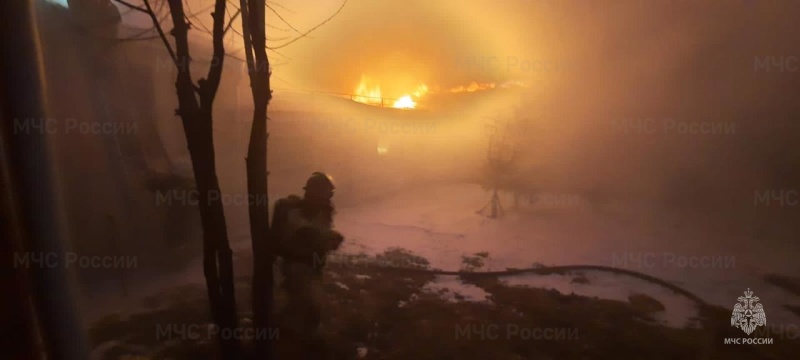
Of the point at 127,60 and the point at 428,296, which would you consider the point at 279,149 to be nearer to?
the point at 127,60

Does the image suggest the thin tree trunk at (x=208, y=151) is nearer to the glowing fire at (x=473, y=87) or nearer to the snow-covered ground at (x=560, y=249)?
the snow-covered ground at (x=560, y=249)

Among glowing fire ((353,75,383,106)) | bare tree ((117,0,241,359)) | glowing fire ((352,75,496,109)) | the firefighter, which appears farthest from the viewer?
glowing fire ((353,75,383,106))

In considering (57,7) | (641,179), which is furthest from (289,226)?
(641,179)

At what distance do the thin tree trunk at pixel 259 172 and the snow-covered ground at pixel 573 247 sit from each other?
3.44 meters

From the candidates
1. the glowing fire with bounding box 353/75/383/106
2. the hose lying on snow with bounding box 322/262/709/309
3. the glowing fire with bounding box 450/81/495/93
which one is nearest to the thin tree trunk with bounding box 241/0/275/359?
the hose lying on snow with bounding box 322/262/709/309

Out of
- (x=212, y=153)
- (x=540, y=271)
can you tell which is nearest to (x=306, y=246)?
(x=212, y=153)

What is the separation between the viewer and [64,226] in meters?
2.34

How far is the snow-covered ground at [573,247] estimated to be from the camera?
7.00 meters

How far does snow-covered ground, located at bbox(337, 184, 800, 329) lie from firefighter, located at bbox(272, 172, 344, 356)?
2.45 metres

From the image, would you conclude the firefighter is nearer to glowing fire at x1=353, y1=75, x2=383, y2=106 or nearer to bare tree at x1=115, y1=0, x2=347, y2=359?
bare tree at x1=115, y1=0, x2=347, y2=359

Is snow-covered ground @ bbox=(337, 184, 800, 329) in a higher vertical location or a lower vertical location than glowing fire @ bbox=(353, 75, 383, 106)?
lower

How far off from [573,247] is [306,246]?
683 cm

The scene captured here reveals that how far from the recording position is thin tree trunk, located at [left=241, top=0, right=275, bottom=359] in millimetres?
3314

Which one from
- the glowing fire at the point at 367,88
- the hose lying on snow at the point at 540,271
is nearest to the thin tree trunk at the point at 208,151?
the hose lying on snow at the point at 540,271
